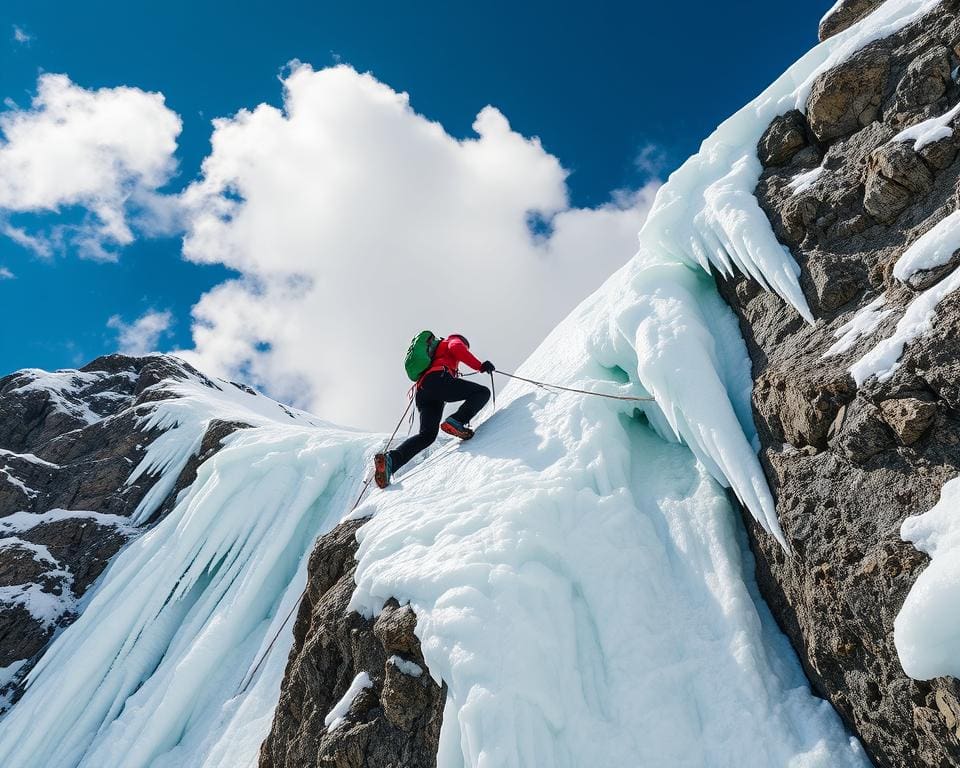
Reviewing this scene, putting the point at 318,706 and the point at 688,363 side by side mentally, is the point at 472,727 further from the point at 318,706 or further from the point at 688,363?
the point at 688,363

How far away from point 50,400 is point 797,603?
20630 millimetres

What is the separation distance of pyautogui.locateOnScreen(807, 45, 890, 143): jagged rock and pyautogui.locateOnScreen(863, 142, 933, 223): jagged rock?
0.82 metres

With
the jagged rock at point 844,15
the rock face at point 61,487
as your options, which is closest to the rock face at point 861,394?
the jagged rock at point 844,15

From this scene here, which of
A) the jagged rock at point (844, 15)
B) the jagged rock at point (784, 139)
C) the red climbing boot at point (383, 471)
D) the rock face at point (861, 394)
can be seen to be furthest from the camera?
the red climbing boot at point (383, 471)

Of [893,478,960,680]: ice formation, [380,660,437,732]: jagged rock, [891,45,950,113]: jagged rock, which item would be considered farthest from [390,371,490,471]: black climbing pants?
[893,478,960,680]: ice formation

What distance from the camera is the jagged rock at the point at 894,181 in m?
4.49

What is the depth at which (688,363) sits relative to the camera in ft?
17.0

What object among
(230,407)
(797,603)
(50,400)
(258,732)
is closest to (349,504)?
(258,732)

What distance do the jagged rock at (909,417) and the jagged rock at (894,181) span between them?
74.4 inches

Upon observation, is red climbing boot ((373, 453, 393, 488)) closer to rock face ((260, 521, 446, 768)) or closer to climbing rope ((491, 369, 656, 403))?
rock face ((260, 521, 446, 768))

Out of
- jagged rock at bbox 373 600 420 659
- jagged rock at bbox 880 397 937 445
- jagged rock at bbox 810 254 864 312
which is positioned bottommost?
jagged rock at bbox 373 600 420 659

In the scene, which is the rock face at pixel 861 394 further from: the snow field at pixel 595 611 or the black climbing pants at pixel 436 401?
the black climbing pants at pixel 436 401

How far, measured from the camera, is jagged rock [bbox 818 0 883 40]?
22.2ft

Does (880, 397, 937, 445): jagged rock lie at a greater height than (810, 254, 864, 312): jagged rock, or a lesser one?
lesser
